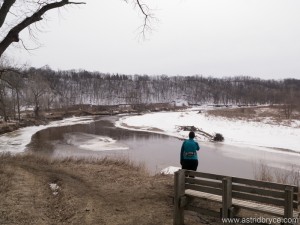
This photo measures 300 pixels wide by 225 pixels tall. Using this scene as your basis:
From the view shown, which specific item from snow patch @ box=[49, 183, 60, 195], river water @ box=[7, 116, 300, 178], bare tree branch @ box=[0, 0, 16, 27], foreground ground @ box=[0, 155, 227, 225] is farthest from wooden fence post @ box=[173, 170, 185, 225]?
river water @ box=[7, 116, 300, 178]

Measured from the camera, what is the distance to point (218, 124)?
44.7 m

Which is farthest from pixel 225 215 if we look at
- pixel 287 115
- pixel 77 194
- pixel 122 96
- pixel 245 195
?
pixel 122 96

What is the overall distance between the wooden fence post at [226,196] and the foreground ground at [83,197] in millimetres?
1491

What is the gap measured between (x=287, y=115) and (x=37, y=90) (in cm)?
4222

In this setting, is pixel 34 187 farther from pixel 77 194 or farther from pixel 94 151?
pixel 94 151

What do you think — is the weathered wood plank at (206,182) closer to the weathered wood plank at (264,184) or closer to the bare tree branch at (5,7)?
the weathered wood plank at (264,184)

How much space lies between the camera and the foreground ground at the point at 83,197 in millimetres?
8414

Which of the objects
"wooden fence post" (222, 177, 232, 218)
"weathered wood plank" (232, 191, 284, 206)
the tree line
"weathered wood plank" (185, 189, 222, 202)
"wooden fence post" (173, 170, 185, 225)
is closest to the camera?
"weathered wood plank" (232, 191, 284, 206)

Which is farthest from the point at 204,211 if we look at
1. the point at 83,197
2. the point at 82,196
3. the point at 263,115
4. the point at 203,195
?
the point at 263,115

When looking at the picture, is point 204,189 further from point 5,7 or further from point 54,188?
point 5,7

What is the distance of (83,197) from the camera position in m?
10.0

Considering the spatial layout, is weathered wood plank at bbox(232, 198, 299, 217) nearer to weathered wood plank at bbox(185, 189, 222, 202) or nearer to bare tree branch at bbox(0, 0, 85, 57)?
weathered wood plank at bbox(185, 189, 222, 202)

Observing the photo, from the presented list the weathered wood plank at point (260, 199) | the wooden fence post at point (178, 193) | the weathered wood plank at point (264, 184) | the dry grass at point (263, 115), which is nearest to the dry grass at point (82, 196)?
the wooden fence post at point (178, 193)

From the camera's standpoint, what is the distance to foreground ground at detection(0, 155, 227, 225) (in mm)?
8414
